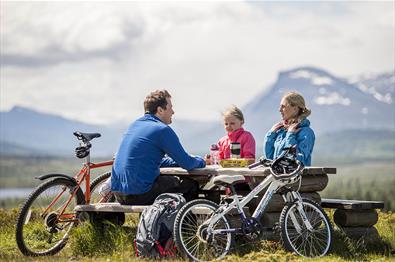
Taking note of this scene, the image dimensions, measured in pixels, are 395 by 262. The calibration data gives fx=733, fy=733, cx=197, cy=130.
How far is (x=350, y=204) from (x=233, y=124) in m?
2.20

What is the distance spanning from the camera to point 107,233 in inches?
434

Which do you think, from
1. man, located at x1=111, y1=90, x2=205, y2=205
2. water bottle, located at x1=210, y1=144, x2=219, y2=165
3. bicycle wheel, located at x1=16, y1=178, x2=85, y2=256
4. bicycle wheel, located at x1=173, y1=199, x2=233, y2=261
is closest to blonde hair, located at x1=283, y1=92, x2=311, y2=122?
water bottle, located at x1=210, y1=144, x2=219, y2=165

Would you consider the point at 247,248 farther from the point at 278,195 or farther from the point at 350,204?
the point at 350,204

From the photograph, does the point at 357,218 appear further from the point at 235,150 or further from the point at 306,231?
the point at 235,150

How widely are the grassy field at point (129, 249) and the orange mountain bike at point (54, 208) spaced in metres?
0.22

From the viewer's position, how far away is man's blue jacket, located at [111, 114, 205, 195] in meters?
10.3

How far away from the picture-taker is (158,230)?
9727 millimetres

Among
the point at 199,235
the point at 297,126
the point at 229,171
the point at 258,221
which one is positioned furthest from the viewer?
the point at 297,126

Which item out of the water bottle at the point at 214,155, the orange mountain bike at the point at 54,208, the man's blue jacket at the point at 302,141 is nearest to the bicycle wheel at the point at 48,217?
the orange mountain bike at the point at 54,208

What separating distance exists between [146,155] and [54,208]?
1.98 m

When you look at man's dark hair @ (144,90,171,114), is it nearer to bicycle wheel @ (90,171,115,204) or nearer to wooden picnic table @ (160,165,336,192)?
wooden picnic table @ (160,165,336,192)

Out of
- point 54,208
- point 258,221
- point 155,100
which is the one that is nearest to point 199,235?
point 258,221

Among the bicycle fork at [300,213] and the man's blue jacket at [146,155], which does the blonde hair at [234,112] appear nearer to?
the man's blue jacket at [146,155]

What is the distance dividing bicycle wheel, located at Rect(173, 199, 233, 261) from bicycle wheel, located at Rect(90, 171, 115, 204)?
2.39 m
